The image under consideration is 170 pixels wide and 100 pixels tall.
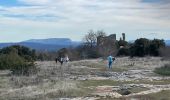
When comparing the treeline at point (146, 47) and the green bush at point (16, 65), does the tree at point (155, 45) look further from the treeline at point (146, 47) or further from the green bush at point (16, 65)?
the green bush at point (16, 65)

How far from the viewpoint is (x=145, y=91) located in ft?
90.0

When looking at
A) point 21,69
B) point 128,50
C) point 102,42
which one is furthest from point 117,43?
point 21,69

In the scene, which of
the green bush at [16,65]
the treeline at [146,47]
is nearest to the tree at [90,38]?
the treeline at [146,47]

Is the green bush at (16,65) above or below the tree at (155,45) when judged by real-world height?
below

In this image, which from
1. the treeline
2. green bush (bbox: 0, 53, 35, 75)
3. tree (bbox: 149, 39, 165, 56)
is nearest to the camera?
green bush (bbox: 0, 53, 35, 75)

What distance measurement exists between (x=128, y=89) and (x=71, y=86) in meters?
3.22

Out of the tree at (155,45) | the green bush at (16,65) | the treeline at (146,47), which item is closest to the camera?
the green bush at (16,65)

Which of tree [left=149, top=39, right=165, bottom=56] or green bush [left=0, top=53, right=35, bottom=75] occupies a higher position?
tree [left=149, top=39, right=165, bottom=56]

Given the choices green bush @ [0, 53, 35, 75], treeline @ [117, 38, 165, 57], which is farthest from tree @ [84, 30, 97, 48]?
green bush @ [0, 53, 35, 75]

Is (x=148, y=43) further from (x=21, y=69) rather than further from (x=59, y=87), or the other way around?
(x=59, y=87)

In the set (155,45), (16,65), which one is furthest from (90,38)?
(16,65)

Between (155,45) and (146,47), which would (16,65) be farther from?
(155,45)

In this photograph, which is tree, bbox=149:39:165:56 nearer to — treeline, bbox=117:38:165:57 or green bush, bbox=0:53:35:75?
treeline, bbox=117:38:165:57

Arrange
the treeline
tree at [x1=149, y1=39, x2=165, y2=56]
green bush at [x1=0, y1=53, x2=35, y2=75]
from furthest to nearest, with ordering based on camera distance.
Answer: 1. tree at [x1=149, y1=39, x2=165, y2=56]
2. the treeline
3. green bush at [x1=0, y1=53, x2=35, y2=75]
